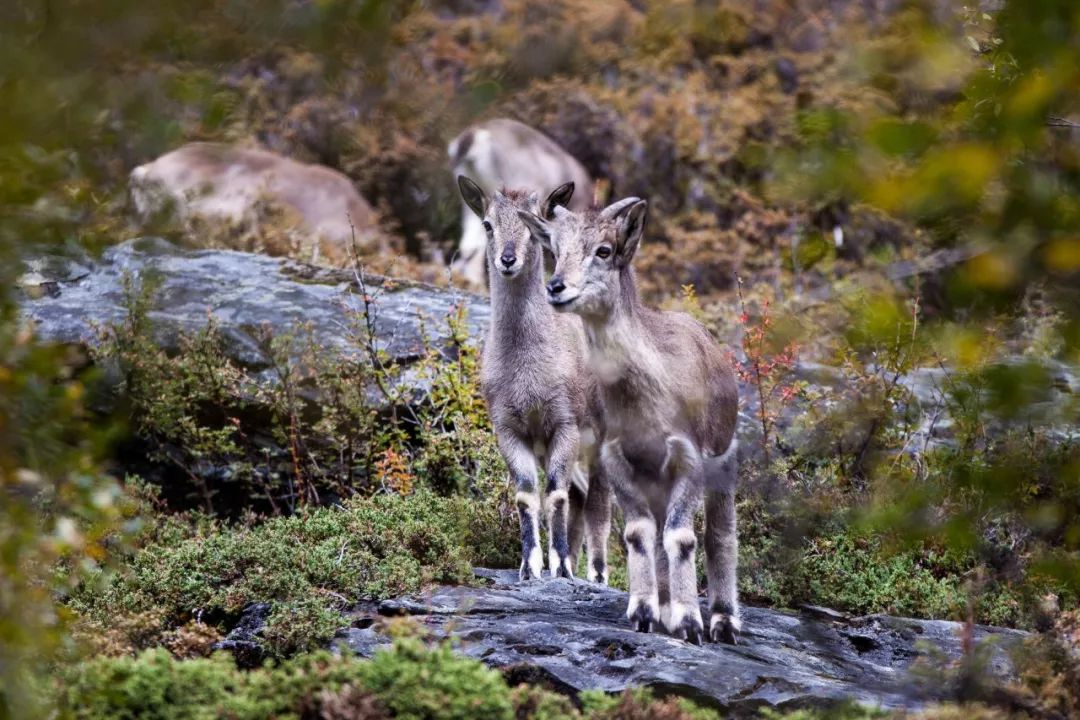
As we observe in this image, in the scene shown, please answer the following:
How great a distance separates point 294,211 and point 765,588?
518 inches

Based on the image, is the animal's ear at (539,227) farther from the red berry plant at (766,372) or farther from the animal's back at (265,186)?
the animal's back at (265,186)

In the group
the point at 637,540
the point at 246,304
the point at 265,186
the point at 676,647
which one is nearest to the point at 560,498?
the point at 637,540

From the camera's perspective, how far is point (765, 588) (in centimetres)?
994

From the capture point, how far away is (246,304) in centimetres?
1382

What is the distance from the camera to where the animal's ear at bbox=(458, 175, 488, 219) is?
11.2 meters

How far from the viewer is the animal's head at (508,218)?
418 inches

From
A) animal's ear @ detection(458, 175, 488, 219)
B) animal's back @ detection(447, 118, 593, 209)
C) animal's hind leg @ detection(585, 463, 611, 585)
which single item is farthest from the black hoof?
animal's back @ detection(447, 118, 593, 209)

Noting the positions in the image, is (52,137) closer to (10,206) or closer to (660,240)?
(10,206)

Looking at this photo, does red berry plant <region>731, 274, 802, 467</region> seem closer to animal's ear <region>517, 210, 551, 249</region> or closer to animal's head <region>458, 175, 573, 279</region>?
animal's head <region>458, 175, 573, 279</region>

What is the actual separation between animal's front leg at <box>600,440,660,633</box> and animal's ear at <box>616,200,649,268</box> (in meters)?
1.16

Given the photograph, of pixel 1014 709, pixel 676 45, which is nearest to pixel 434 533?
pixel 1014 709

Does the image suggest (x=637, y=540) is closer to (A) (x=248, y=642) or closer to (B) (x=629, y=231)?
(B) (x=629, y=231)

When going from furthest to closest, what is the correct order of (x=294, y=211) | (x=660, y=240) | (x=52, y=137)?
(x=660, y=240)
(x=294, y=211)
(x=52, y=137)

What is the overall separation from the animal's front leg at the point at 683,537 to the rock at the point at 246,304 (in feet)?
16.8
